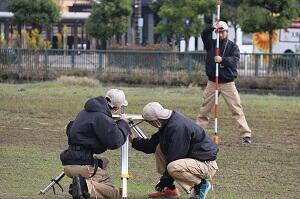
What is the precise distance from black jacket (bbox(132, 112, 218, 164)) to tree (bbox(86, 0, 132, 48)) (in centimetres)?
3160

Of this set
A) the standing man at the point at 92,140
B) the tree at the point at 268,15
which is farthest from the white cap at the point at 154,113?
the tree at the point at 268,15

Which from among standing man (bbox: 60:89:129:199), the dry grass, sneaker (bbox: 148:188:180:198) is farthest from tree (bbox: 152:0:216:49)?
standing man (bbox: 60:89:129:199)

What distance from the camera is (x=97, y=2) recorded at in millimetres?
41250

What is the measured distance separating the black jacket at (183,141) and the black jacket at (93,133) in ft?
1.47

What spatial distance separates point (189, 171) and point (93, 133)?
3.60 feet

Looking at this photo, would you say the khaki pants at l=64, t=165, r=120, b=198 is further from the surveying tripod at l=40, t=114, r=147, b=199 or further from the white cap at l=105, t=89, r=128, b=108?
the white cap at l=105, t=89, r=128, b=108

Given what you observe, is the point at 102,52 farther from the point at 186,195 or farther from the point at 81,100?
the point at 186,195

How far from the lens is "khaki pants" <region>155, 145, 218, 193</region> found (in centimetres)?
850

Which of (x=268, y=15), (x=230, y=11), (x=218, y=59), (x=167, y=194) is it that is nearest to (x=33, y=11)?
(x=230, y=11)

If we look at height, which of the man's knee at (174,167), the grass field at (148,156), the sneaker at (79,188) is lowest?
the grass field at (148,156)

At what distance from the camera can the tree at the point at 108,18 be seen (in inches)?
1580

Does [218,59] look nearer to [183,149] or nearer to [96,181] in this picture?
[183,149]

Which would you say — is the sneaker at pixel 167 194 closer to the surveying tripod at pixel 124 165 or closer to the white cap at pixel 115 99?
the surveying tripod at pixel 124 165

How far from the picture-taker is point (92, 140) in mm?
8422
